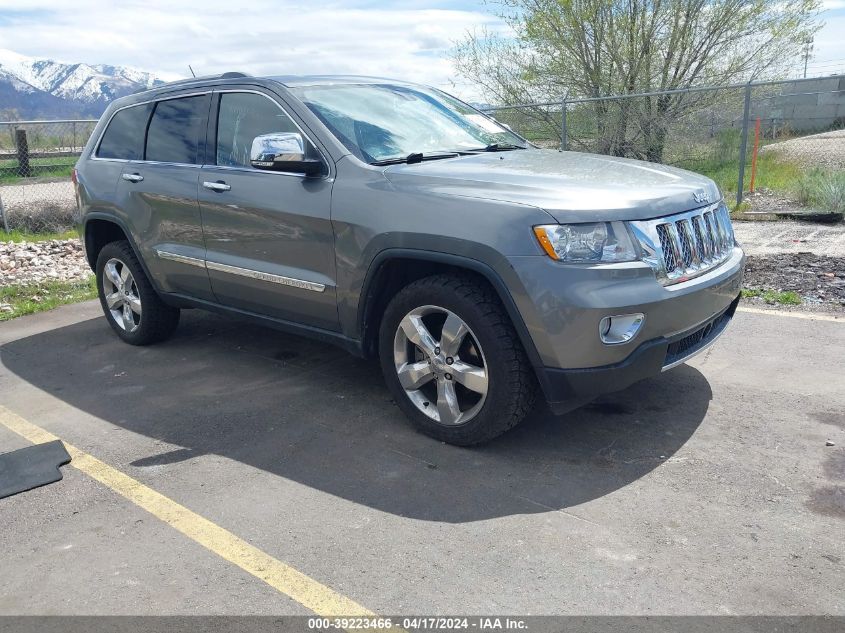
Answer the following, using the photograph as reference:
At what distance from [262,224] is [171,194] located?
97 centimetres

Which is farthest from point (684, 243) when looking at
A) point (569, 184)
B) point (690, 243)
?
point (569, 184)

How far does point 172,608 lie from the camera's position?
2.82m

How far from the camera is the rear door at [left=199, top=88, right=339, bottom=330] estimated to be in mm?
4348

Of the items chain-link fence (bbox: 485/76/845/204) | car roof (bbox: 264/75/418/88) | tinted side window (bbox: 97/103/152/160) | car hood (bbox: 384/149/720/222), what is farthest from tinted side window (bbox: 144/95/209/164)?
chain-link fence (bbox: 485/76/845/204)

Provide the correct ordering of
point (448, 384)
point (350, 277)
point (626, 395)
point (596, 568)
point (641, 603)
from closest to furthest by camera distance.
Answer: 1. point (641, 603)
2. point (596, 568)
3. point (448, 384)
4. point (350, 277)
5. point (626, 395)


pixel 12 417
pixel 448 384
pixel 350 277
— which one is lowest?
pixel 12 417

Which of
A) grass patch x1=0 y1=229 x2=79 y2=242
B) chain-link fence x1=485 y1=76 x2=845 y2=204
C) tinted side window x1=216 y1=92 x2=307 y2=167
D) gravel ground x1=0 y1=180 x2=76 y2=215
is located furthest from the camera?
gravel ground x1=0 y1=180 x2=76 y2=215

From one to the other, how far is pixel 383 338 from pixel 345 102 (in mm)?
1481

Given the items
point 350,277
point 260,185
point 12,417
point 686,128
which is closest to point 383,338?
point 350,277

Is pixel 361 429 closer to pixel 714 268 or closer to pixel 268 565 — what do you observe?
pixel 268 565

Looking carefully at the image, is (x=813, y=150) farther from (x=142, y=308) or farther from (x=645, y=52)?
(x=142, y=308)

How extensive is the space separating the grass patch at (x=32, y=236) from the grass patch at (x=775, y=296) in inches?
350

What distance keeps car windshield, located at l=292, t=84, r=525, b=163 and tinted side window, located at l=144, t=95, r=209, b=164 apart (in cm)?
87

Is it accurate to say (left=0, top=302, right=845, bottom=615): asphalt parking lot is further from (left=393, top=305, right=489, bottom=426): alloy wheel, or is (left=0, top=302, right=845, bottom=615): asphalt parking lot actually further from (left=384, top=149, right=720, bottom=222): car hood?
(left=384, top=149, right=720, bottom=222): car hood
